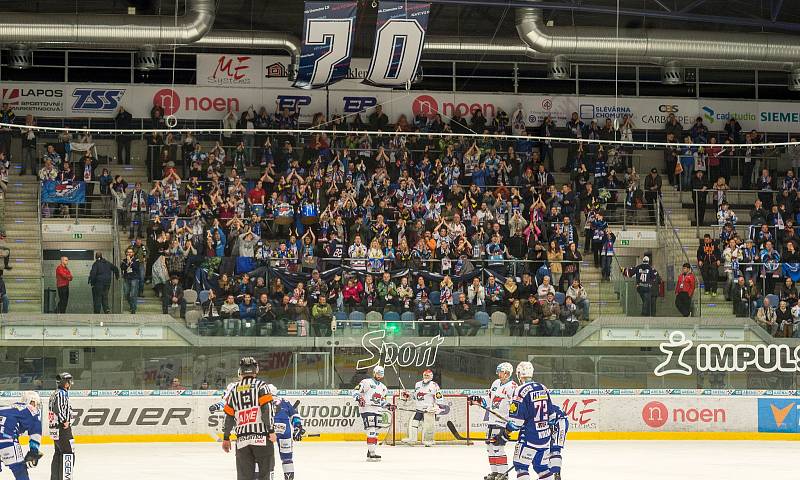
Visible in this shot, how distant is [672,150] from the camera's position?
3559 cm

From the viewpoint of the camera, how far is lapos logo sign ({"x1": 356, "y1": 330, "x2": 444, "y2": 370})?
25.3 metres

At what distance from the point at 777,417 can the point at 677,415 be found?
2059mm

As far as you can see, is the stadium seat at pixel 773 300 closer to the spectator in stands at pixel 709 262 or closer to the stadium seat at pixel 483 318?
the spectator in stands at pixel 709 262

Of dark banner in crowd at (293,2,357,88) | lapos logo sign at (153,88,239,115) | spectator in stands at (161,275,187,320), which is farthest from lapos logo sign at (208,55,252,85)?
spectator in stands at (161,275,187,320)

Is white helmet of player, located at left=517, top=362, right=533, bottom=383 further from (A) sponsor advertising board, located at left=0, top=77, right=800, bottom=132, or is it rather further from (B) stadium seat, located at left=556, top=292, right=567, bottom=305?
(A) sponsor advertising board, located at left=0, top=77, right=800, bottom=132

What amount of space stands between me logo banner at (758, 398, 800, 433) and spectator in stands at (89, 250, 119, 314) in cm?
1354

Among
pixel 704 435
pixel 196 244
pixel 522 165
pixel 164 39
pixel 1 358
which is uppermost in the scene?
pixel 164 39

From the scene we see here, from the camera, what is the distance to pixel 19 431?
15102 mm

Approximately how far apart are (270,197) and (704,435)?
1211cm

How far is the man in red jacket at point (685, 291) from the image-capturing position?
2698 centimetres

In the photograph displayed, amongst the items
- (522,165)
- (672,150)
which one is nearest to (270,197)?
(522,165)

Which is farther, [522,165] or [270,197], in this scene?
[522,165]

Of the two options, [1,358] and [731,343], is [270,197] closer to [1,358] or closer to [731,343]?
[1,358]

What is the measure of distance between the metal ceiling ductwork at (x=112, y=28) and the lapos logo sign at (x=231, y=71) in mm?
5361
